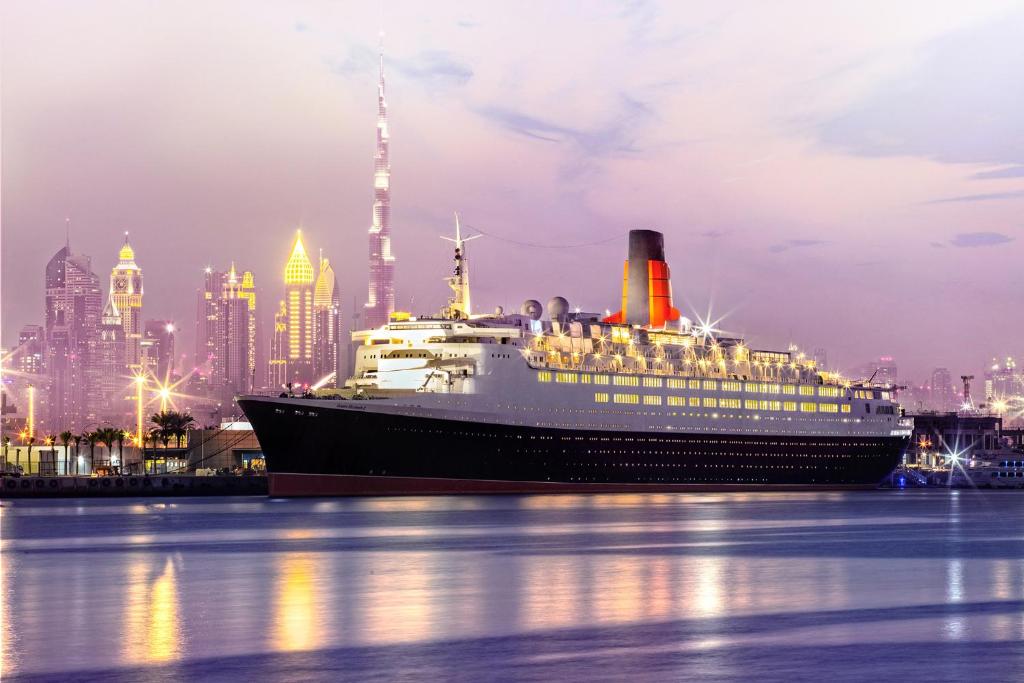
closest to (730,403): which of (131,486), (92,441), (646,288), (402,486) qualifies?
(646,288)

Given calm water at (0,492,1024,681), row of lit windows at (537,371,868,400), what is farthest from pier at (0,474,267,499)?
calm water at (0,492,1024,681)

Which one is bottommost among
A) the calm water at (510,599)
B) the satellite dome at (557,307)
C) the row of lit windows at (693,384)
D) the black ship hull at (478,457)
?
the calm water at (510,599)

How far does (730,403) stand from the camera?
99.3m

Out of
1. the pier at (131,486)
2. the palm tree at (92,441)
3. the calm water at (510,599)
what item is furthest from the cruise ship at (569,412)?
the palm tree at (92,441)

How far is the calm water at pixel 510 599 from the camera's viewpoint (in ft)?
83.3

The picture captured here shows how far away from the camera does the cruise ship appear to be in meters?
80.7

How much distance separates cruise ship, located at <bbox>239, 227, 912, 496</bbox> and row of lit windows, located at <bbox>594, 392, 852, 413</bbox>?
11cm

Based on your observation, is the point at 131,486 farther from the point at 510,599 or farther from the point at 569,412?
the point at 510,599

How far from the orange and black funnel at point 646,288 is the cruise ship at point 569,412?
0.34 ft

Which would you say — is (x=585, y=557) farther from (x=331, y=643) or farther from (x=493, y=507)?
(x=493, y=507)

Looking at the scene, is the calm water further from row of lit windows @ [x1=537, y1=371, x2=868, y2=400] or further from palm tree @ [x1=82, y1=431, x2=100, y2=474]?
palm tree @ [x1=82, y1=431, x2=100, y2=474]

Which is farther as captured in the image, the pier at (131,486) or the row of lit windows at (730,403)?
the pier at (131,486)

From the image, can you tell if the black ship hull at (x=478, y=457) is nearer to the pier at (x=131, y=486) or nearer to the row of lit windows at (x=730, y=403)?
the row of lit windows at (x=730, y=403)

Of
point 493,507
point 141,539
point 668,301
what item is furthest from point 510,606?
point 668,301
